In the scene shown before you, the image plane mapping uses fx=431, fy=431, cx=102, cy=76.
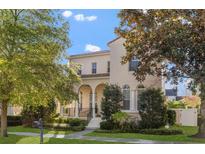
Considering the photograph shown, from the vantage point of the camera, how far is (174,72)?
1603 centimetres

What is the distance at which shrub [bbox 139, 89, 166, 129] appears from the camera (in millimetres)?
19141

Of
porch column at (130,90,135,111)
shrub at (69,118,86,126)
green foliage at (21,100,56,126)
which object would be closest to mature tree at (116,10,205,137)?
porch column at (130,90,135,111)

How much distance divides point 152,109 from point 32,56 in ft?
21.9

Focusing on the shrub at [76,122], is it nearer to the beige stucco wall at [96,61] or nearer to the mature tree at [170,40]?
the beige stucco wall at [96,61]

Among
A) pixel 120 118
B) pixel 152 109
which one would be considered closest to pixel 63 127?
pixel 120 118

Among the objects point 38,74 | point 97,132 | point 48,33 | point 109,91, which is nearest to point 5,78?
point 38,74

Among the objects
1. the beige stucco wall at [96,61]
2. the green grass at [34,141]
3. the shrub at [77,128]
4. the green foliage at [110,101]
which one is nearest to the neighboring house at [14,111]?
the beige stucco wall at [96,61]

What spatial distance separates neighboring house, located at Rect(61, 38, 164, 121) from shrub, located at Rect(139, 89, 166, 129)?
0.68 m

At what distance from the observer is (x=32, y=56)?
49.4ft

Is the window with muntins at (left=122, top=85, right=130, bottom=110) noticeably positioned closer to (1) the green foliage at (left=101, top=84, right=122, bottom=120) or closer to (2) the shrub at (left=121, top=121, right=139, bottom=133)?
(1) the green foliage at (left=101, top=84, right=122, bottom=120)

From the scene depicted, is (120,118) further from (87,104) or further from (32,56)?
(32,56)

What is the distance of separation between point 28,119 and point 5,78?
7930mm

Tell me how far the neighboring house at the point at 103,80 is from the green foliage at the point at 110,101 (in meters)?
0.61
